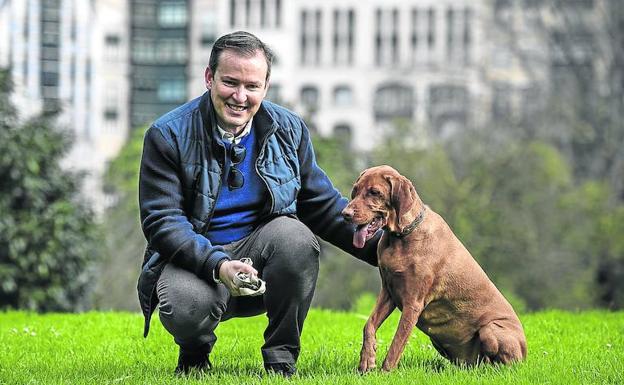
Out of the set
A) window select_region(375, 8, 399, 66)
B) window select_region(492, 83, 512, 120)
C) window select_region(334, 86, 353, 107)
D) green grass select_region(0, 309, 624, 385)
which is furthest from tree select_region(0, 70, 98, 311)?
window select_region(375, 8, 399, 66)

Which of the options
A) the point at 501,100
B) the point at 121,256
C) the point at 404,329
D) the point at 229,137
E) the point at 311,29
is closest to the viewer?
the point at 404,329

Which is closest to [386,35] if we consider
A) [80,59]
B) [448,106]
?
[80,59]

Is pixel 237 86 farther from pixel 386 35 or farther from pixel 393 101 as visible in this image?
pixel 386 35

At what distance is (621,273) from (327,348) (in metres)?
25.0

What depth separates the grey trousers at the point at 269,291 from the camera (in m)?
5.63

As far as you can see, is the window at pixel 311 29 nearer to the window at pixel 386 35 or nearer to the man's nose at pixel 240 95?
the window at pixel 386 35

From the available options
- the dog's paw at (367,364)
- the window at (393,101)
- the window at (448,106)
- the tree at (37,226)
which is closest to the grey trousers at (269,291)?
the dog's paw at (367,364)

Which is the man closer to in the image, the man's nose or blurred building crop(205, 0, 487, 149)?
the man's nose

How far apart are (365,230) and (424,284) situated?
0.37m

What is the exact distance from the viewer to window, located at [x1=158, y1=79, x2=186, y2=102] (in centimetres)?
7638

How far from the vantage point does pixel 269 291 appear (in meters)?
5.74

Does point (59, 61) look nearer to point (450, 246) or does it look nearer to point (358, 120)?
point (358, 120)

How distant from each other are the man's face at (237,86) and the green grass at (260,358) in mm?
1216

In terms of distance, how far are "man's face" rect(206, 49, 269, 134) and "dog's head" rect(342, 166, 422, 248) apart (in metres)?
0.62
